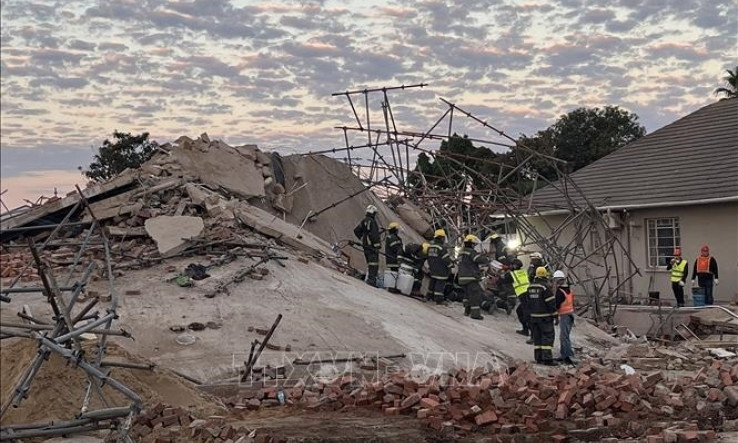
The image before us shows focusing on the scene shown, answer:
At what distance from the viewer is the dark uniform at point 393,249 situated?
57.8ft

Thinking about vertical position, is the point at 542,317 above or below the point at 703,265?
below

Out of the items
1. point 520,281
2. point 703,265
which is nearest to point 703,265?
point 703,265

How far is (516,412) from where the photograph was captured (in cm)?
959

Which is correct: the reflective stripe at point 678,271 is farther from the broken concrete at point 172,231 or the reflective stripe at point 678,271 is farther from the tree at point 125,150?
the tree at point 125,150

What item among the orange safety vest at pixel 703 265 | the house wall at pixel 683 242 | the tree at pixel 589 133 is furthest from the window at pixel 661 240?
the tree at pixel 589 133

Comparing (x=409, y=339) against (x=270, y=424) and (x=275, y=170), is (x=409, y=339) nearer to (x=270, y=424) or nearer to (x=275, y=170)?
(x=270, y=424)

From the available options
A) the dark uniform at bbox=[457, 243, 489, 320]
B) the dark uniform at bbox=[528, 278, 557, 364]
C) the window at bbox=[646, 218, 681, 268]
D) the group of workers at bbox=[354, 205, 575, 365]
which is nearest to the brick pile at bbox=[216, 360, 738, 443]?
the dark uniform at bbox=[528, 278, 557, 364]

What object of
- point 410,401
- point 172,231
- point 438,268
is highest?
point 172,231

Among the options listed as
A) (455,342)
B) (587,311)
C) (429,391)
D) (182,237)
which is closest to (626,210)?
(587,311)

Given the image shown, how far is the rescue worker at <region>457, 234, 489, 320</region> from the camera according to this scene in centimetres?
1652

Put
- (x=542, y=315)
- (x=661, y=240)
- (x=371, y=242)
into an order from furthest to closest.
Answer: (x=661, y=240)
(x=371, y=242)
(x=542, y=315)

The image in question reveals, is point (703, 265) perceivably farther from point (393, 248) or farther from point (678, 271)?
point (393, 248)

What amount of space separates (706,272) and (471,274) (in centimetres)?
675

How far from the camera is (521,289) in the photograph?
49.2 feet
